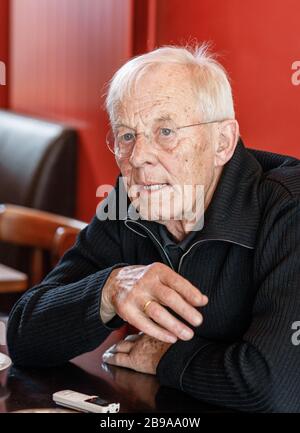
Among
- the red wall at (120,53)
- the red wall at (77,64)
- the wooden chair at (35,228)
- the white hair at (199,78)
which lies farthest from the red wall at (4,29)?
the white hair at (199,78)

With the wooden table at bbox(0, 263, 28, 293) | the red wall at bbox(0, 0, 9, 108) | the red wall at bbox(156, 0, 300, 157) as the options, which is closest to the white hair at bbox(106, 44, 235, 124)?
the red wall at bbox(156, 0, 300, 157)

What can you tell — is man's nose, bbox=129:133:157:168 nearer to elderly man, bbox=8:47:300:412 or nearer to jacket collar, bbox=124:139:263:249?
elderly man, bbox=8:47:300:412

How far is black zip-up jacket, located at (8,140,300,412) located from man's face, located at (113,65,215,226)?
76mm

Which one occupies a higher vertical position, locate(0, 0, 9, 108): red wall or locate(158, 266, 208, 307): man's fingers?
locate(0, 0, 9, 108): red wall

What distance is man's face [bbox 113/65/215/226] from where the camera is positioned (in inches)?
70.8

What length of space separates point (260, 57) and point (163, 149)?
3.47 ft

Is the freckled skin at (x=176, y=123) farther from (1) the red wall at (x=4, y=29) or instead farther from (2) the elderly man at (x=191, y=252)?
(1) the red wall at (x=4, y=29)

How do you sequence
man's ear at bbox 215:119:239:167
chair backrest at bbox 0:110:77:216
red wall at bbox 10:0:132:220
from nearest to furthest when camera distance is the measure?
man's ear at bbox 215:119:239:167, red wall at bbox 10:0:132:220, chair backrest at bbox 0:110:77:216

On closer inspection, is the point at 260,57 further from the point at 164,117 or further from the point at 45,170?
the point at 45,170

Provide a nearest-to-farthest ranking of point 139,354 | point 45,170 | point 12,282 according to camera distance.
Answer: point 139,354 → point 12,282 → point 45,170

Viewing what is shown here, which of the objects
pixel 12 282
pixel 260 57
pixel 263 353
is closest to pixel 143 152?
pixel 263 353

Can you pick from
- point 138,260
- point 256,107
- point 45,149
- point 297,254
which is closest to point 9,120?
point 45,149

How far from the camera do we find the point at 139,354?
1743 mm
